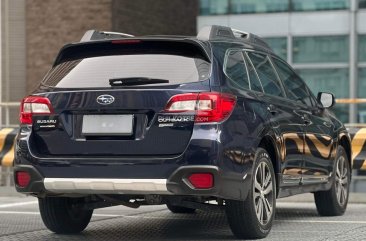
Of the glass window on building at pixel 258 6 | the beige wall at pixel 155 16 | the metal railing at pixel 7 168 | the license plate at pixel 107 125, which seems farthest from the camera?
the glass window on building at pixel 258 6

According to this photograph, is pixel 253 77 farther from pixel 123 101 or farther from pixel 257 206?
pixel 123 101

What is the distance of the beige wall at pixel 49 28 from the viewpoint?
73.2 ft

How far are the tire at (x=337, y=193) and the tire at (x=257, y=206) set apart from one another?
180cm

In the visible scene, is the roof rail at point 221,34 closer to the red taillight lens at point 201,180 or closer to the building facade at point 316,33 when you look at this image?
the red taillight lens at point 201,180

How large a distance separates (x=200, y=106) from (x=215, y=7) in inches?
769

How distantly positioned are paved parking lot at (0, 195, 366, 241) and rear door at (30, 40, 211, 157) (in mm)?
1169

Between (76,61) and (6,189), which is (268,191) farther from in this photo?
(6,189)

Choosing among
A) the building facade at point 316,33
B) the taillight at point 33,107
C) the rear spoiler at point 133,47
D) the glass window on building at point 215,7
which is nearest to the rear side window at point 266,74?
the rear spoiler at point 133,47

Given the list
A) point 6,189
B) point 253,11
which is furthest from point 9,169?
point 253,11

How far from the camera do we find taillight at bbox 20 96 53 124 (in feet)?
22.4

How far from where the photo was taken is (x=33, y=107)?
6.91 m

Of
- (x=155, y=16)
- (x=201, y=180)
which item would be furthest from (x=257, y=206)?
(x=155, y=16)

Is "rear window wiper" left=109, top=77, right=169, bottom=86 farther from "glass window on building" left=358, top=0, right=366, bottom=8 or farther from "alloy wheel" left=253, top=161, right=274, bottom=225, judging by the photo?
"glass window on building" left=358, top=0, right=366, bottom=8

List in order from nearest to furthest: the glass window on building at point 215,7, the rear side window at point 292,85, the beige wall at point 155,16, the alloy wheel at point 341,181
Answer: the rear side window at point 292,85, the alloy wheel at point 341,181, the beige wall at point 155,16, the glass window on building at point 215,7
